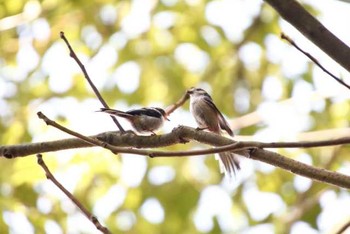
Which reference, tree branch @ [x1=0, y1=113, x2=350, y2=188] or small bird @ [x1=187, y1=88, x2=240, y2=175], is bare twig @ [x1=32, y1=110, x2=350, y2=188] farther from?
small bird @ [x1=187, y1=88, x2=240, y2=175]

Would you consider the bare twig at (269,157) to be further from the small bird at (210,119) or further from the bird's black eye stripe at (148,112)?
the small bird at (210,119)

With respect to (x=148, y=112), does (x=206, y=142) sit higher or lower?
lower

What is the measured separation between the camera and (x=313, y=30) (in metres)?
1.82

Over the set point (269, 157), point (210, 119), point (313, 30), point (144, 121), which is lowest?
point (269, 157)

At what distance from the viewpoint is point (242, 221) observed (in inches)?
197

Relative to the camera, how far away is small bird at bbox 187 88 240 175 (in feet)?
9.92

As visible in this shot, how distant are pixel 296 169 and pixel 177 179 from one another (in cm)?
297

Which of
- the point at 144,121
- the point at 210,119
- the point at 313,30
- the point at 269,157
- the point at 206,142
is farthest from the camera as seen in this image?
the point at 210,119

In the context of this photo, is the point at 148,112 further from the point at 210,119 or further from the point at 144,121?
the point at 210,119

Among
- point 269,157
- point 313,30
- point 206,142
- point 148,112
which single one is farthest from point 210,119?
point 313,30

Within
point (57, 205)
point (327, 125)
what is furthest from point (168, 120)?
point (327, 125)

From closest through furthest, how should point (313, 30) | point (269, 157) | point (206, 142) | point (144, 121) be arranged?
point (313, 30) → point (269, 157) → point (206, 142) → point (144, 121)

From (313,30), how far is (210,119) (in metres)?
1.39

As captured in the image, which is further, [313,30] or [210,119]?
[210,119]
